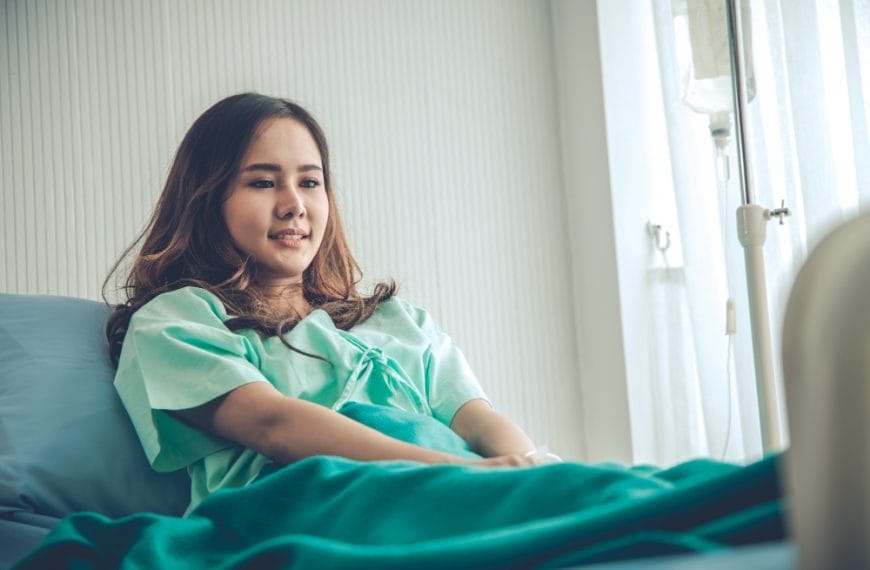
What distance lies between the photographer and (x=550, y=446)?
2.77 metres

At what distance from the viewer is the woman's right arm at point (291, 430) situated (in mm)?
1256

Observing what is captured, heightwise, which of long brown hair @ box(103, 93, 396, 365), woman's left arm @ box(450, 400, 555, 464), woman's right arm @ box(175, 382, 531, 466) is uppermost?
long brown hair @ box(103, 93, 396, 365)

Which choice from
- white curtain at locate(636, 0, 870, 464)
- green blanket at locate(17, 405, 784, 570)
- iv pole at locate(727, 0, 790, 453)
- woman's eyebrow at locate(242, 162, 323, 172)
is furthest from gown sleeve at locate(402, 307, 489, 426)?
white curtain at locate(636, 0, 870, 464)

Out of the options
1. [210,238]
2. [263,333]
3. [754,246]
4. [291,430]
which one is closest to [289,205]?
[210,238]

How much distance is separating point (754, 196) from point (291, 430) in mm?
1023

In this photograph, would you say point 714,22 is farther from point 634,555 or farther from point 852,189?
point 634,555

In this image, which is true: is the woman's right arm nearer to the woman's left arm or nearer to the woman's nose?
the woman's left arm

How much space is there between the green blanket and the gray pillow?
331 mm

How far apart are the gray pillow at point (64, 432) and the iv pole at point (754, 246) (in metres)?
0.98

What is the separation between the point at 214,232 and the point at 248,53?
981mm

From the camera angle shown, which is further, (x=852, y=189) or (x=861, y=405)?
(x=852, y=189)

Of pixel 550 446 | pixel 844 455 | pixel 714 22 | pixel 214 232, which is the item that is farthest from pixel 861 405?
pixel 550 446

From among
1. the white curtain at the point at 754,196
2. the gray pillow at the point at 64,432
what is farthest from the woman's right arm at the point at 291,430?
the white curtain at the point at 754,196

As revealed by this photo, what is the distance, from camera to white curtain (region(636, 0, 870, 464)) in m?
2.04
